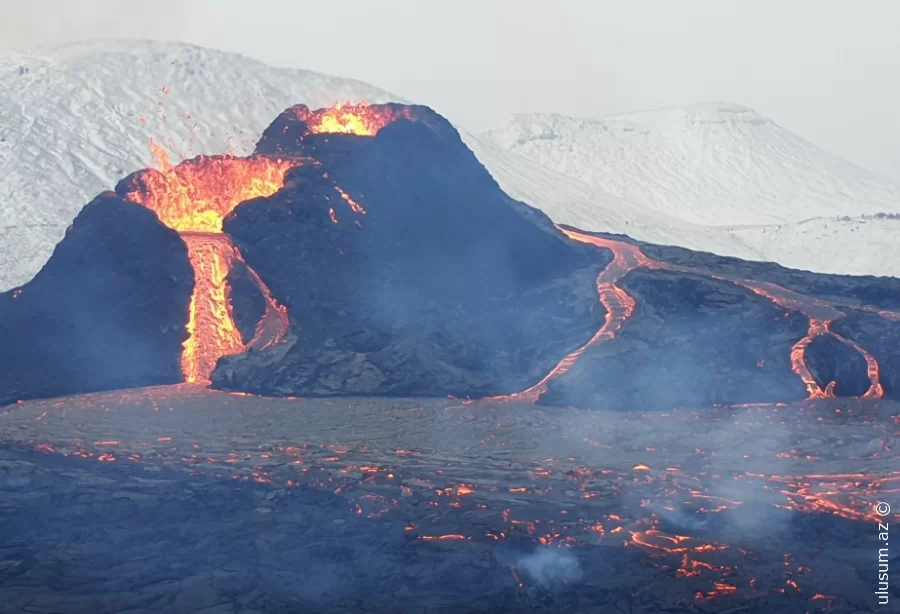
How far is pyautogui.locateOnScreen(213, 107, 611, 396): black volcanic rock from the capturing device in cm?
4141

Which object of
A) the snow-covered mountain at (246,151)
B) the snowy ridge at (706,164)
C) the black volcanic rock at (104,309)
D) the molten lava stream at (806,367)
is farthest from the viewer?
the snowy ridge at (706,164)

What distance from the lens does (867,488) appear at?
2625cm

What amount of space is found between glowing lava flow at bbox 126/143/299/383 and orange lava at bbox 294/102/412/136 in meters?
4.13

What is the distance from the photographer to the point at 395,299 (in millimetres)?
44375

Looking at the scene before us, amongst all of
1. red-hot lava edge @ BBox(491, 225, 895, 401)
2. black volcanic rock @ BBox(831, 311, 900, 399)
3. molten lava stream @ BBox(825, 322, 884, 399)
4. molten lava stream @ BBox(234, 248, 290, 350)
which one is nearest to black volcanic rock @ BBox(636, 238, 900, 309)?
red-hot lava edge @ BBox(491, 225, 895, 401)

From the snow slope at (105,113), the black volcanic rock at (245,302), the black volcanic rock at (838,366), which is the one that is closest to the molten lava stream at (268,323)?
the black volcanic rock at (245,302)

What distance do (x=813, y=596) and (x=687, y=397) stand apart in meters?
19.6

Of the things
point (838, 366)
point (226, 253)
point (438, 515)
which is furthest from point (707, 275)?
point (438, 515)

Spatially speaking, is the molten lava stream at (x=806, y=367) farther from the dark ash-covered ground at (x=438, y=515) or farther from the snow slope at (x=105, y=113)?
the snow slope at (x=105, y=113)

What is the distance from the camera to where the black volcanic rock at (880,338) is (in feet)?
135

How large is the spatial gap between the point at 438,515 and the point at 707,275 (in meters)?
25.2

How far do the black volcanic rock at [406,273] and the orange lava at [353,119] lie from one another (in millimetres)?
908

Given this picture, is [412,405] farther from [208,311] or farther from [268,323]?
[208,311]

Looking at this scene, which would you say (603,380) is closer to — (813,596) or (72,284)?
(813,596)
